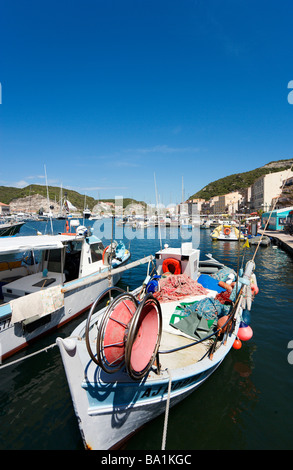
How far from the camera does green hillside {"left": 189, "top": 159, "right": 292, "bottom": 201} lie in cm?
15650

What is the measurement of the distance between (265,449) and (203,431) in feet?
4.19

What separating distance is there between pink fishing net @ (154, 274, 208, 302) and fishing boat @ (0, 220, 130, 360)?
2343 millimetres

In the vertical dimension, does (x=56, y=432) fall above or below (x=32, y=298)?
below

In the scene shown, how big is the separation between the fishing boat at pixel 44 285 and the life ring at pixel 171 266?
109 inches

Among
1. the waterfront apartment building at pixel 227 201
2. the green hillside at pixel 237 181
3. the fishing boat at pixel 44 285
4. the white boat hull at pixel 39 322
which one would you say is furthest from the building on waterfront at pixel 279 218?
the green hillside at pixel 237 181

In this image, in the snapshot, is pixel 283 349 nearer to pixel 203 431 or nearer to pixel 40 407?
pixel 203 431

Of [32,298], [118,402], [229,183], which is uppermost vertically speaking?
[229,183]

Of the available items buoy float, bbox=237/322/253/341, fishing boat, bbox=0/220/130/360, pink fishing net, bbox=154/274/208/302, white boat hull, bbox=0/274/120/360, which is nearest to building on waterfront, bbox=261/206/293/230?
fishing boat, bbox=0/220/130/360

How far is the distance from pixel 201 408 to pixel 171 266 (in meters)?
5.90

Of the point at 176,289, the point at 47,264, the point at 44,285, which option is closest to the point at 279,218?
the point at 176,289

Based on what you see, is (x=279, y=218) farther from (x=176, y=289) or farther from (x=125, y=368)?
(x=125, y=368)

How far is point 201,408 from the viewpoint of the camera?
18.4 ft

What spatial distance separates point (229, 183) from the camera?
171625 millimetres
